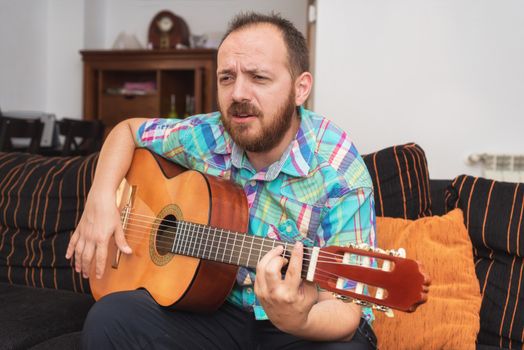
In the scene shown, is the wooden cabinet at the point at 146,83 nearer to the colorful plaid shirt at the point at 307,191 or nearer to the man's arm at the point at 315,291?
the colorful plaid shirt at the point at 307,191

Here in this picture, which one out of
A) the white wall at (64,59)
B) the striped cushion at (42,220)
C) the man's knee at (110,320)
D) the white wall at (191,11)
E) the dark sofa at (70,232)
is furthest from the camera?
the white wall at (64,59)

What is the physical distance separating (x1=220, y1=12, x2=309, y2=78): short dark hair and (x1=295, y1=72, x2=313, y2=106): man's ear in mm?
13

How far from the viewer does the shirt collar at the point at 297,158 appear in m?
1.29

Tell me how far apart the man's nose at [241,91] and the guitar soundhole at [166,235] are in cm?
A: 33

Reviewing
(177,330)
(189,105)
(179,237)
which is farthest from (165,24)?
(177,330)

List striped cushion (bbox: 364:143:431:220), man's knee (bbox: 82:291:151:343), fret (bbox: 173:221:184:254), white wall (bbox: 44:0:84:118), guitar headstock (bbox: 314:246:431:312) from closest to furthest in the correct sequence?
guitar headstock (bbox: 314:246:431:312)
man's knee (bbox: 82:291:151:343)
fret (bbox: 173:221:184:254)
striped cushion (bbox: 364:143:431:220)
white wall (bbox: 44:0:84:118)

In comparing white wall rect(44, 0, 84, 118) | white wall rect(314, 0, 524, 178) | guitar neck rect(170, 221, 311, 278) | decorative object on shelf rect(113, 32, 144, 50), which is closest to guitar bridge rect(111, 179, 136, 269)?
guitar neck rect(170, 221, 311, 278)

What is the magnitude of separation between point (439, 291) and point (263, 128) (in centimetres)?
68

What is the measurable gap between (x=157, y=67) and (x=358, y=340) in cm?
412

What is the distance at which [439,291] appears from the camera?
5.01ft

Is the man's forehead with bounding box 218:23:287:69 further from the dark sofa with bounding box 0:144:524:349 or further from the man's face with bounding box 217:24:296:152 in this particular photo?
the dark sofa with bounding box 0:144:524:349

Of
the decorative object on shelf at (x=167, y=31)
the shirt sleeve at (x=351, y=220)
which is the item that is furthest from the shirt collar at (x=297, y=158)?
the decorative object on shelf at (x=167, y=31)

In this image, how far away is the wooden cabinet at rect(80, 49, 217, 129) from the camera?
4.81 m

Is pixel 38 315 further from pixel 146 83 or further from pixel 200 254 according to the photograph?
pixel 146 83
